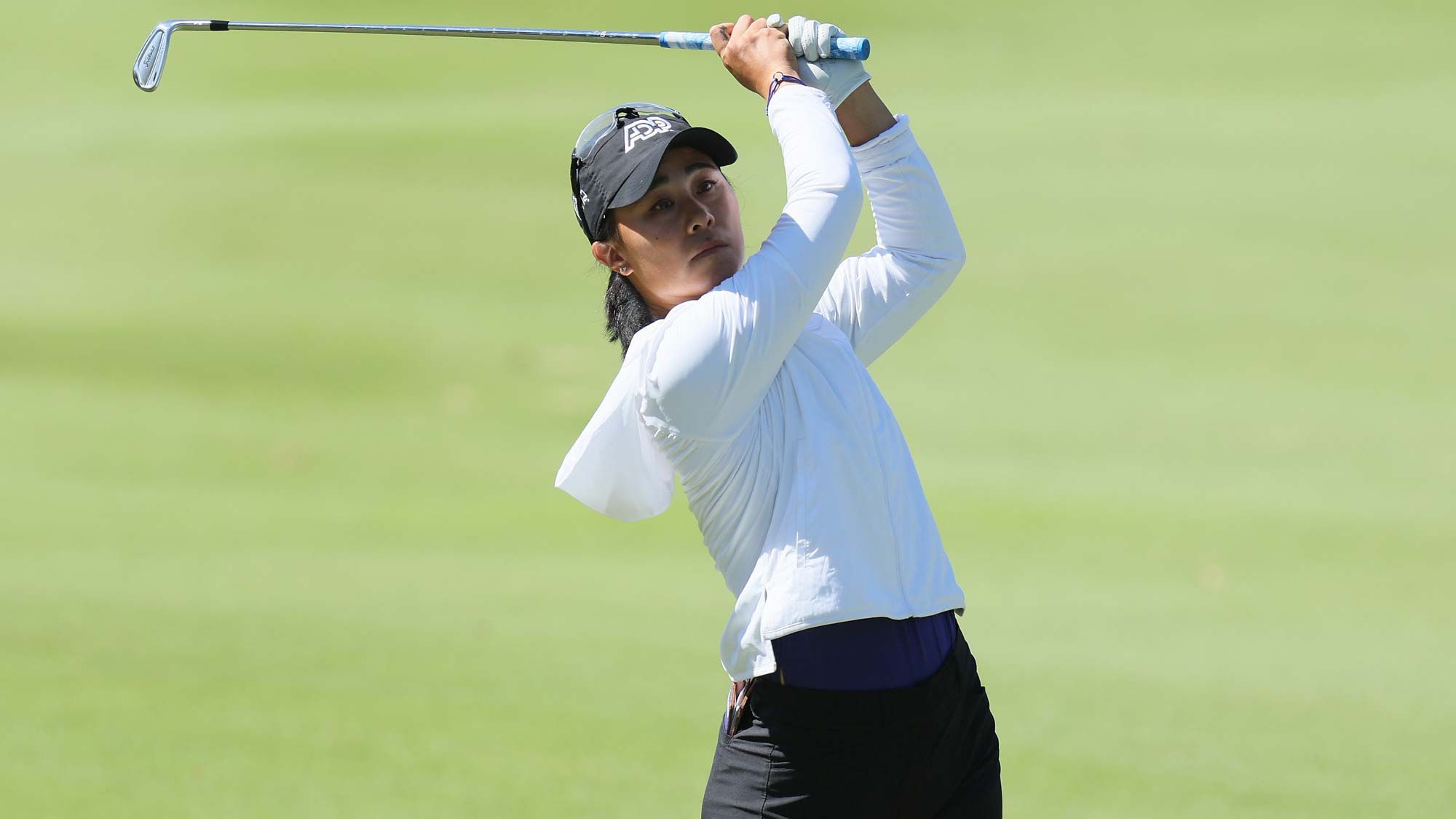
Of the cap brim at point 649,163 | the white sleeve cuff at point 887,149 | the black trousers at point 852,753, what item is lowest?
the black trousers at point 852,753

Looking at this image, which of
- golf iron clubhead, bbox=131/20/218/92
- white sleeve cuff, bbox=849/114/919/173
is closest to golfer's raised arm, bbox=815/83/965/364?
white sleeve cuff, bbox=849/114/919/173

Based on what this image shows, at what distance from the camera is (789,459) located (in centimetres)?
146

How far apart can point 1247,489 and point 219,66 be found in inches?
233

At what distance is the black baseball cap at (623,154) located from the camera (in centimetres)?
151

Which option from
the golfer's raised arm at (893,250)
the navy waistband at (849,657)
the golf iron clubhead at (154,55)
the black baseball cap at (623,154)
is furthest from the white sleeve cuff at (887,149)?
the golf iron clubhead at (154,55)

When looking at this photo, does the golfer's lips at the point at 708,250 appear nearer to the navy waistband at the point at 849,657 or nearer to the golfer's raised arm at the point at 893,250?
the golfer's raised arm at the point at 893,250

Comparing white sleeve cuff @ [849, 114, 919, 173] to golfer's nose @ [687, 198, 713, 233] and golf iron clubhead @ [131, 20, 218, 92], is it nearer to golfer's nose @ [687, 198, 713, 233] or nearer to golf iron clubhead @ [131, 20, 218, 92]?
golfer's nose @ [687, 198, 713, 233]

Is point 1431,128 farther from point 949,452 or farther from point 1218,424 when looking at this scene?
point 949,452

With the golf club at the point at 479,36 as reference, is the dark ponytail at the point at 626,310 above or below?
below

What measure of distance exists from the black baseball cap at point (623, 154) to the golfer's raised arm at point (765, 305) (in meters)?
0.14

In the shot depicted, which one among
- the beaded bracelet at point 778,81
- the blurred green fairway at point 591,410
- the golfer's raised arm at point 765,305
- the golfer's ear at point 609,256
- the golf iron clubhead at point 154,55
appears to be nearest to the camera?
the golfer's raised arm at point 765,305

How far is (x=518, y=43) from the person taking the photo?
336 inches

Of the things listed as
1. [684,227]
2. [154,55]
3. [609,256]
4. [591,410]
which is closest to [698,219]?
[684,227]

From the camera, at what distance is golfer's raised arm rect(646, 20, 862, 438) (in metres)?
1.36
